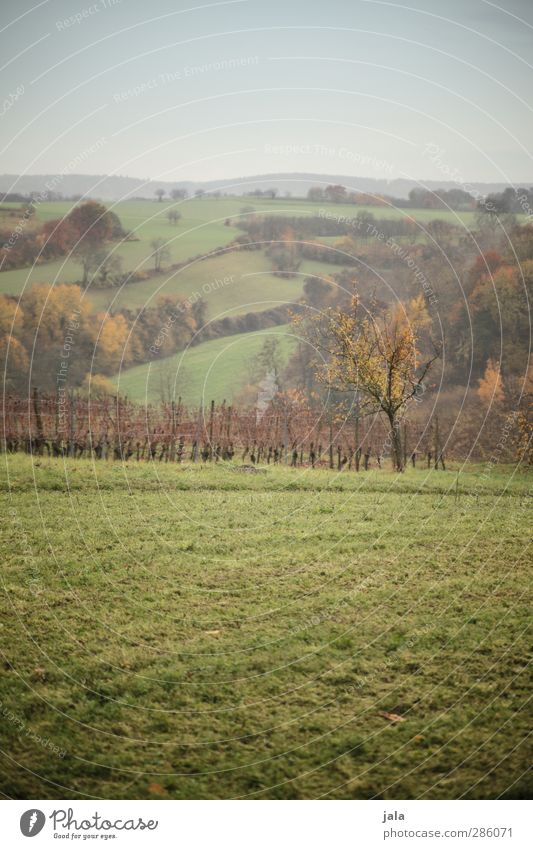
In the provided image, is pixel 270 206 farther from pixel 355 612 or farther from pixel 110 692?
pixel 110 692

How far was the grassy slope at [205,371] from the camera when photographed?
107 feet

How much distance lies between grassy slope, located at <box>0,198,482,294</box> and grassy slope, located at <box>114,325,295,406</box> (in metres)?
3.89

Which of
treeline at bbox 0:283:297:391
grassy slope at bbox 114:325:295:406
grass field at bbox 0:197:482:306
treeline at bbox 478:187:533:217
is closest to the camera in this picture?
treeline at bbox 0:283:297:391

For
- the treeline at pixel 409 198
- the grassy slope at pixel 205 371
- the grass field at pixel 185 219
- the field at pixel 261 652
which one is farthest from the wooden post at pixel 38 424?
the treeline at pixel 409 198

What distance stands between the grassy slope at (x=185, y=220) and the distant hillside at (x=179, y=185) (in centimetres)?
120

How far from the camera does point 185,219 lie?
112 feet

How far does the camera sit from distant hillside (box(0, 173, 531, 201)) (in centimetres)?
2100

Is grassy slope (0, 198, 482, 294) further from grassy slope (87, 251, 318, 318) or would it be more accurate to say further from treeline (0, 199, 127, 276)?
grassy slope (87, 251, 318, 318)

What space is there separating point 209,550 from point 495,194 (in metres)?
27.2

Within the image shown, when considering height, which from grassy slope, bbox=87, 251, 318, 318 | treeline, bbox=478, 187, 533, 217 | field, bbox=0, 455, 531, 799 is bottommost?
field, bbox=0, 455, 531, 799

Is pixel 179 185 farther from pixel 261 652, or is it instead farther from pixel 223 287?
pixel 261 652

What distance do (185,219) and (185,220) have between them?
3.8 inches

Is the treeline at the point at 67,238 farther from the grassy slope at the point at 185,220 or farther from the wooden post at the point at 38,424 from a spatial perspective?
the wooden post at the point at 38,424

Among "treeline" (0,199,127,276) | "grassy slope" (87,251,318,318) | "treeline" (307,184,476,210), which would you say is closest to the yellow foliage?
"treeline" (307,184,476,210)
